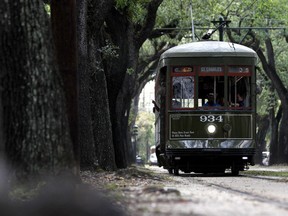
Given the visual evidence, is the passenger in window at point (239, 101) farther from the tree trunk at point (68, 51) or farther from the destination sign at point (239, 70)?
the tree trunk at point (68, 51)

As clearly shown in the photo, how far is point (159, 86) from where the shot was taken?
24016 millimetres

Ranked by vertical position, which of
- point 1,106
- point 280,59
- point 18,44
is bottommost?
point 1,106

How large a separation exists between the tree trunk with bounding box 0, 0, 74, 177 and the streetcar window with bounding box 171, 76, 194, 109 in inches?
487

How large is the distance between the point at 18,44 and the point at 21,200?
194cm

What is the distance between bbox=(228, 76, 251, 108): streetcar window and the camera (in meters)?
21.9

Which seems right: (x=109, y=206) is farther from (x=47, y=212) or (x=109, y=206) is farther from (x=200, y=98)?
(x=200, y=98)

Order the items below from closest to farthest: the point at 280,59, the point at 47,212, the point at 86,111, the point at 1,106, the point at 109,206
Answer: the point at 47,212
the point at 109,206
the point at 1,106
the point at 86,111
the point at 280,59

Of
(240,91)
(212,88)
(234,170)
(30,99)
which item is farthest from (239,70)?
(30,99)

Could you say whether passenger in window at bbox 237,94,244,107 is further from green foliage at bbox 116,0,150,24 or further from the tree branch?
the tree branch

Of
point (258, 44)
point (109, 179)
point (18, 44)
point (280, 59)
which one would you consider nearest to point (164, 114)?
point (109, 179)

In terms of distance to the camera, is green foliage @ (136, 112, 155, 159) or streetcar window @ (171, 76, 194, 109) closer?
streetcar window @ (171, 76, 194, 109)

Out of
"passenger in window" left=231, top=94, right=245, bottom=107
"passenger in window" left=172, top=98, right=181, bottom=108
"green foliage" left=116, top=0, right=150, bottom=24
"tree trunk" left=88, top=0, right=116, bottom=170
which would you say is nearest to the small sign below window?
"passenger in window" left=231, top=94, right=245, bottom=107

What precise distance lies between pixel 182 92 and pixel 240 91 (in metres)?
1.64

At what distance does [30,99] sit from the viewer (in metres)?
9.55
